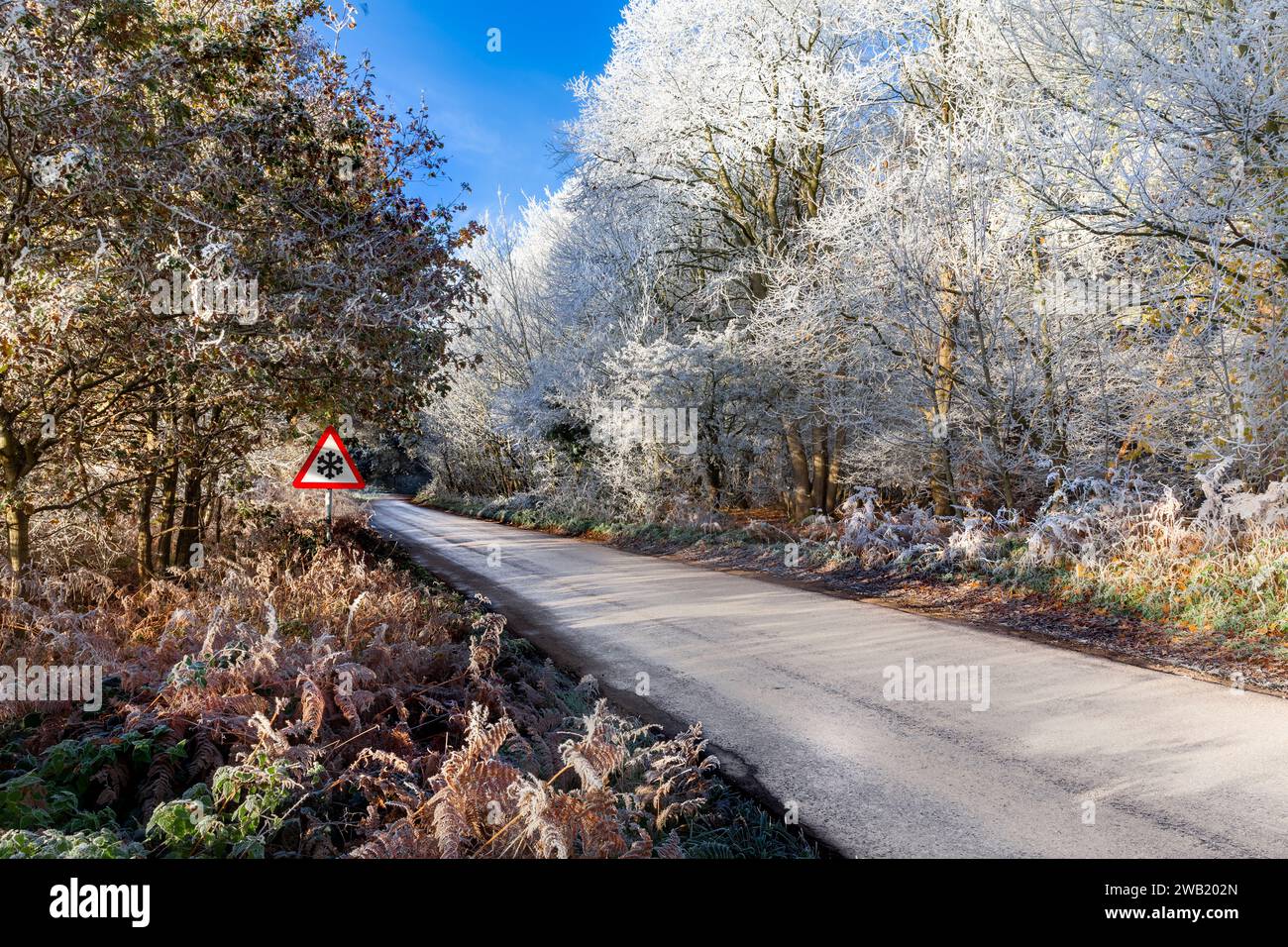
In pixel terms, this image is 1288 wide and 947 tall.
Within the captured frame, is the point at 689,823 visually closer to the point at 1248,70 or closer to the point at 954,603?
the point at 954,603

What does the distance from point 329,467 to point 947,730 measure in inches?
347

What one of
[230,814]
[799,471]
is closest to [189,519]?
[230,814]

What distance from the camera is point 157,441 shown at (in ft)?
29.9

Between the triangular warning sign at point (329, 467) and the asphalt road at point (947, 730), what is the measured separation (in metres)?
3.35

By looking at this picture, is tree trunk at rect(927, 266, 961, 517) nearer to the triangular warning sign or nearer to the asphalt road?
the asphalt road

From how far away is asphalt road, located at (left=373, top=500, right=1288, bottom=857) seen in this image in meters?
3.72

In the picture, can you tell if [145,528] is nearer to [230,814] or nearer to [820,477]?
[230,814]

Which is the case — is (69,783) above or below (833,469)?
below

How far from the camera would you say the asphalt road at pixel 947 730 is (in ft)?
12.2

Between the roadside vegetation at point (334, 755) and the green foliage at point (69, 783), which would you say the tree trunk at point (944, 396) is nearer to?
the roadside vegetation at point (334, 755)

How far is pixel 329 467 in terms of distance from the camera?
10.4m

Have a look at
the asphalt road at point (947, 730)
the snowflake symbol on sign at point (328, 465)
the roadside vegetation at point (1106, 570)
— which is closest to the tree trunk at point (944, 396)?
the roadside vegetation at point (1106, 570)

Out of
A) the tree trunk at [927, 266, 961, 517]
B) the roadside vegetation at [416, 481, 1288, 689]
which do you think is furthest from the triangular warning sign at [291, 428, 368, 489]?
the tree trunk at [927, 266, 961, 517]
